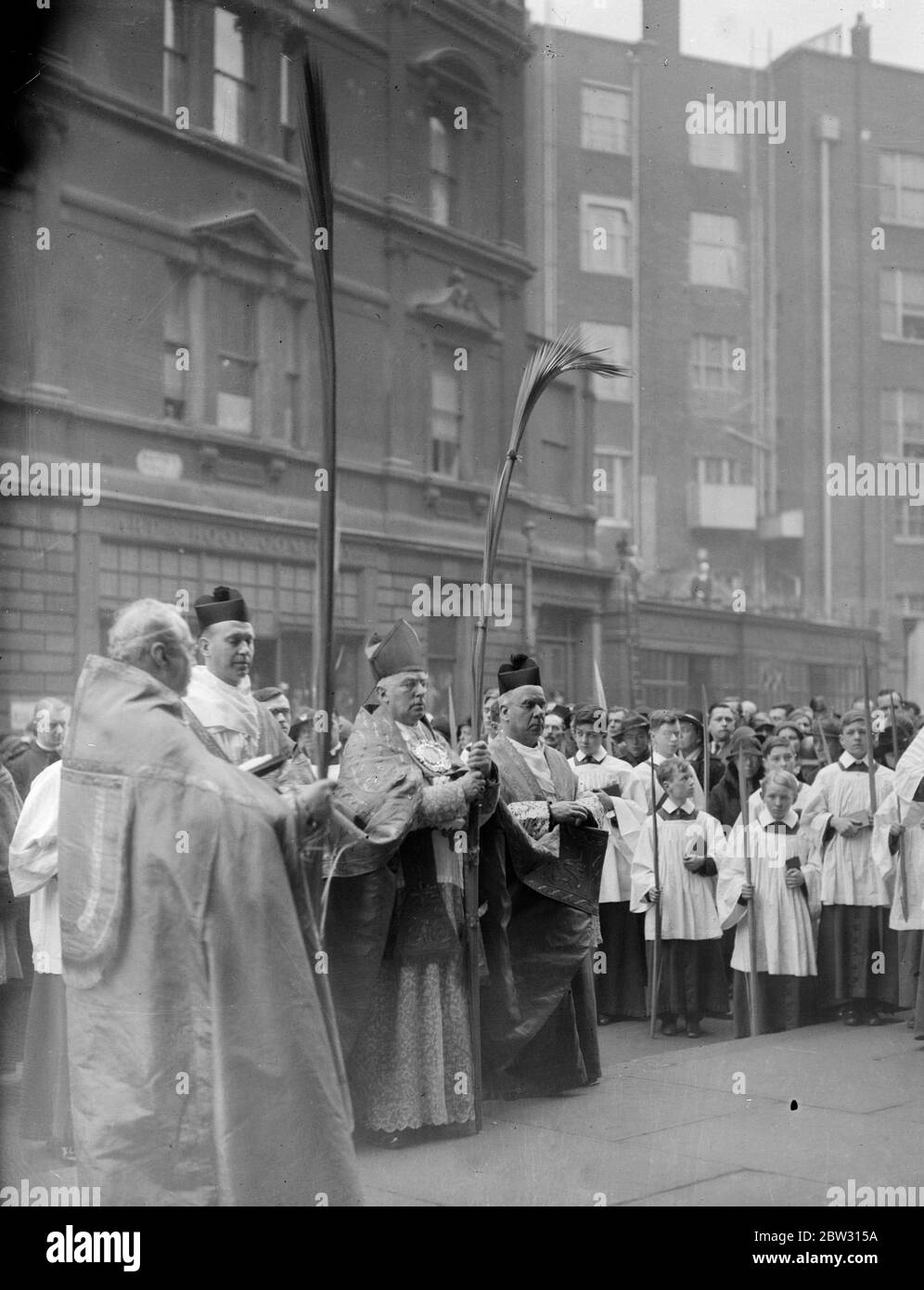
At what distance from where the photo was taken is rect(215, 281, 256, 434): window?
6.09 metres

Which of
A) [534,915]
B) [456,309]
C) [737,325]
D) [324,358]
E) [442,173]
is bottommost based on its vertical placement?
[534,915]

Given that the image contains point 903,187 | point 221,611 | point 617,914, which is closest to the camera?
point 221,611

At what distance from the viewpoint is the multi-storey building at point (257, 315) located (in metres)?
5.78

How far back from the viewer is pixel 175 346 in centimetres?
612

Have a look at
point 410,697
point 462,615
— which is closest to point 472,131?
point 462,615

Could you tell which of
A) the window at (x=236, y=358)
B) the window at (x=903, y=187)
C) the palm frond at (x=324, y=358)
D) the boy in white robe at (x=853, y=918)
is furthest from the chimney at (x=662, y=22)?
the boy in white robe at (x=853, y=918)

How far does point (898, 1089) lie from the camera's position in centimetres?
593

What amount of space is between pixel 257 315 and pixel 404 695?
5.88ft

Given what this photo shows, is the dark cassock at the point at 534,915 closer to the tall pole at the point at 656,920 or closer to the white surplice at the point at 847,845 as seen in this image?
the tall pole at the point at 656,920

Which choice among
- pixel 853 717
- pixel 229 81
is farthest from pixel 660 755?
pixel 229 81

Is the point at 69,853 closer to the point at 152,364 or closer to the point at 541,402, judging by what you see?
the point at 152,364

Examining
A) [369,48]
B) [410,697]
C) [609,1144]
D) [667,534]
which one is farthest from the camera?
[667,534]

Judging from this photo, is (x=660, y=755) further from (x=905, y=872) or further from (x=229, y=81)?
(x=229, y=81)
